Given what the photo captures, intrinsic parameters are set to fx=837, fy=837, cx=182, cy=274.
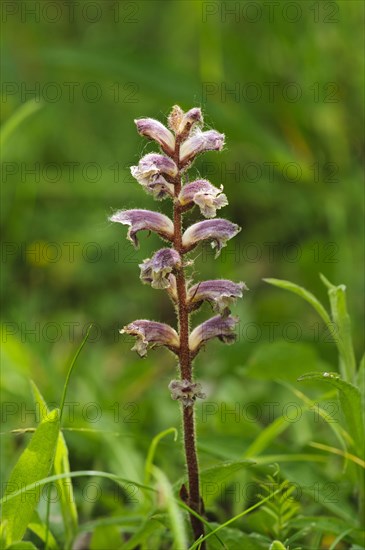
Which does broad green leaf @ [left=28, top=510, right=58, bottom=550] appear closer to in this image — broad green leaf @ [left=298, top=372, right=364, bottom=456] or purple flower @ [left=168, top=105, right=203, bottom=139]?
broad green leaf @ [left=298, top=372, right=364, bottom=456]

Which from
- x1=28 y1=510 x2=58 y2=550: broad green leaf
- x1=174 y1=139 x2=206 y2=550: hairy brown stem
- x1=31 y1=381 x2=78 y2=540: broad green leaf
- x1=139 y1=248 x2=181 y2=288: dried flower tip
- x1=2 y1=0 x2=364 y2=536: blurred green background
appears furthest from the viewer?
x1=2 y1=0 x2=364 y2=536: blurred green background

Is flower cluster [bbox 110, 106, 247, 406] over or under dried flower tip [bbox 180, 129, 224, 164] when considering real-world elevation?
under

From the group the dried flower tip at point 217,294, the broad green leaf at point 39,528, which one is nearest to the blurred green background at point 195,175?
the broad green leaf at point 39,528

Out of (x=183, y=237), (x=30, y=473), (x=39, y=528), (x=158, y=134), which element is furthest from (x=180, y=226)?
(x=39, y=528)

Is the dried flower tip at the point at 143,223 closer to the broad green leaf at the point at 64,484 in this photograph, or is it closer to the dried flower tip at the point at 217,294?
the dried flower tip at the point at 217,294

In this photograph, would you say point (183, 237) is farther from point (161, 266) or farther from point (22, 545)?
point (22, 545)

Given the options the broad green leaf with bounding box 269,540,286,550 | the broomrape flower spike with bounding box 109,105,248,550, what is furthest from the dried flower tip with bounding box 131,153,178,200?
the broad green leaf with bounding box 269,540,286,550

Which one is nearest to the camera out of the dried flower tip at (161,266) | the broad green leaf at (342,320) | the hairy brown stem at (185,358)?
the dried flower tip at (161,266)
